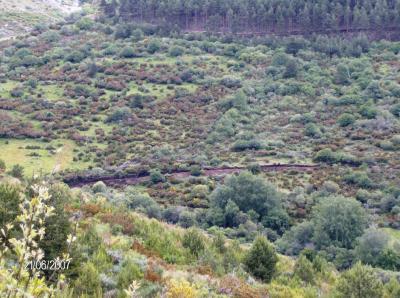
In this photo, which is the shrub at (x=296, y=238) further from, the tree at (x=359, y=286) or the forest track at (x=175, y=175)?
the tree at (x=359, y=286)

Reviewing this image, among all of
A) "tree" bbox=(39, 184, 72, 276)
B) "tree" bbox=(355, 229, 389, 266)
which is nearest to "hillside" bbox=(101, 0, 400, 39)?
"tree" bbox=(355, 229, 389, 266)

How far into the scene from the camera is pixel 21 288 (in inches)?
→ 134

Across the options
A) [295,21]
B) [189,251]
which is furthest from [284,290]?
[295,21]

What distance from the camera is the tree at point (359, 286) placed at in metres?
10.4

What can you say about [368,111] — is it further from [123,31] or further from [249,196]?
[123,31]

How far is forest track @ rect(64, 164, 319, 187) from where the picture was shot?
135 ft

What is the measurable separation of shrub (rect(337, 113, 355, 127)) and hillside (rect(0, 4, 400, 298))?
0.15 metres

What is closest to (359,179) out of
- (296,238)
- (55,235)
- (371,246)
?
(296,238)

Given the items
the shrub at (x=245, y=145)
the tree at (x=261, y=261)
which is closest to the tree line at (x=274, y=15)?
the shrub at (x=245, y=145)

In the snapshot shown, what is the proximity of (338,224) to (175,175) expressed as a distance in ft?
54.7

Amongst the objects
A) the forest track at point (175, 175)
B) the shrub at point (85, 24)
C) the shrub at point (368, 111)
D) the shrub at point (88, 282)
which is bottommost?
the forest track at point (175, 175)

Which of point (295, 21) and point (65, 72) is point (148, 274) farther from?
point (295, 21)

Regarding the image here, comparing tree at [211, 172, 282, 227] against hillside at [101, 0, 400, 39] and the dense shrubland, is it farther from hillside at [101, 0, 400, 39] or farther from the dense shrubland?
hillside at [101, 0, 400, 39]

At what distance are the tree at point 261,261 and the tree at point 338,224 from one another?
17.7m
